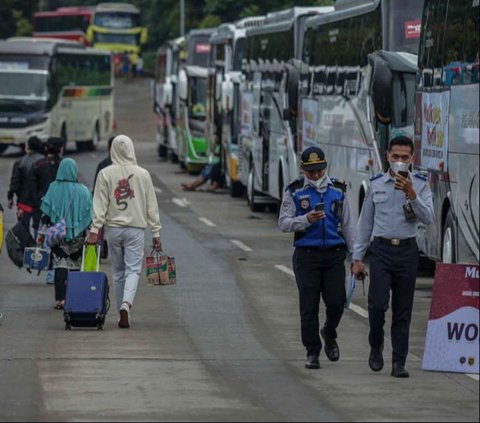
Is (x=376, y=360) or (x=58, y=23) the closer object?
(x=376, y=360)

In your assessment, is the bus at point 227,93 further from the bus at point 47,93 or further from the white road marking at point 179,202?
the bus at point 47,93

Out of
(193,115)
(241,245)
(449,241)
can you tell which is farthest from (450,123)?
(193,115)

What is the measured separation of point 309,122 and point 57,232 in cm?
1115

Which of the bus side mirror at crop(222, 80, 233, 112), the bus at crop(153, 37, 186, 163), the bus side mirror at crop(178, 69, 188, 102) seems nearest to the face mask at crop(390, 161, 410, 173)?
the bus side mirror at crop(222, 80, 233, 112)

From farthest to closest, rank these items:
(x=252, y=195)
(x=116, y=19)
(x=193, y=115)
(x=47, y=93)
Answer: (x=116, y=19) < (x=47, y=93) < (x=193, y=115) < (x=252, y=195)

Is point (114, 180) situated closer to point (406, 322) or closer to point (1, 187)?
point (406, 322)

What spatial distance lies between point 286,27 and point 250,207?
187 inches

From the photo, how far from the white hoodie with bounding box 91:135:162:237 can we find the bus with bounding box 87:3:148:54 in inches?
3588

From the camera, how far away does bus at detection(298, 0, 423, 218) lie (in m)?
21.3

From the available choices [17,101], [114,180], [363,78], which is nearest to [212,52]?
[17,101]

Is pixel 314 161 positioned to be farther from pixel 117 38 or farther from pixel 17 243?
pixel 117 38

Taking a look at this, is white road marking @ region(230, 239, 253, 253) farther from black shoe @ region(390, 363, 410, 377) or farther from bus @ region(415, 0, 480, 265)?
black shoe @ region(390, 363, 410, 377)

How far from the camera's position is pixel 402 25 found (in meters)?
21.8

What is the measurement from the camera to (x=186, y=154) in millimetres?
47906
